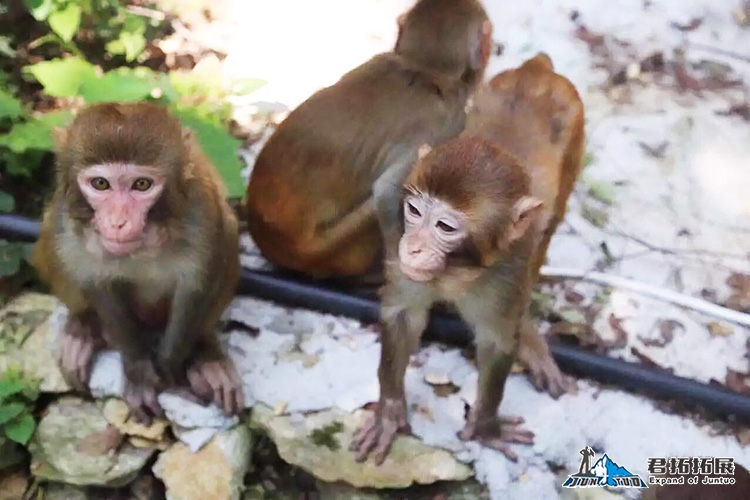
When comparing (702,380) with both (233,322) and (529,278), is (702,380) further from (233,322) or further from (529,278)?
(233,322)

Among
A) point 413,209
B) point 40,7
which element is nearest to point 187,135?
point 413,209

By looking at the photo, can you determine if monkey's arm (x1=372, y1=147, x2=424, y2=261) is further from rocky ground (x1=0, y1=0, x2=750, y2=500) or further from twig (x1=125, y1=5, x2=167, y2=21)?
twig (x1=125, y1=5, x2=167, y2=21)

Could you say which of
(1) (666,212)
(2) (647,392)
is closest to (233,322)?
(2) (647,392)

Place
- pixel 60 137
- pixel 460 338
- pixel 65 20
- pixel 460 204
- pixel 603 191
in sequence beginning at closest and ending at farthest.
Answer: pixel 460 204 < pixel 60 137 < pixel 460 338 < pixel 65 20 < pixel 603 191

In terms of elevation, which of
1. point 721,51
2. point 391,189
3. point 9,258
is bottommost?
point 9,258

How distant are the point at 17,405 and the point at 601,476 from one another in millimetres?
2099

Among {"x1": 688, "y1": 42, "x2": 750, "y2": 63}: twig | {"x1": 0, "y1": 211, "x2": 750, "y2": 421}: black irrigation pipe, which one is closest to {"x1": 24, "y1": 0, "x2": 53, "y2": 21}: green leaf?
{"x1": 0, "y1": 211, "x2": 750, "y2": 421}: black irrigation pipe

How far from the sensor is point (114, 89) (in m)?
3.38

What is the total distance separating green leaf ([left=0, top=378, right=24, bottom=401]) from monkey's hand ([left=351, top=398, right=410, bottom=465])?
1.23 metres

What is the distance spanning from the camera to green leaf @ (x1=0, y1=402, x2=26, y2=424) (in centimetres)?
289

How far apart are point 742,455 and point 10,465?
275 centimetres

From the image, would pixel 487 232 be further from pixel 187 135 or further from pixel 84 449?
pixel 84 449

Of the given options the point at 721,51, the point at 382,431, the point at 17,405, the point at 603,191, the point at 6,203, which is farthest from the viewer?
the point at 721,51

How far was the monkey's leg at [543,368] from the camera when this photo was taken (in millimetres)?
3031
